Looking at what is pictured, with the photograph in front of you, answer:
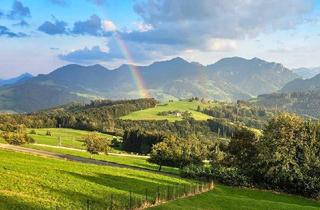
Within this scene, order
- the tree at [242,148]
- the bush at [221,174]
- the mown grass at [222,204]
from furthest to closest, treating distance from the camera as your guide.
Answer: the tree at [242,148]
the bush at [221,174]
the mown grass at [222,204]

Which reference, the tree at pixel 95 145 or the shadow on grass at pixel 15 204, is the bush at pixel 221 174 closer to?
the shadow on grass at pixel 15 204

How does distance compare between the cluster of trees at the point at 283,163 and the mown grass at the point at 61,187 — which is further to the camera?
the cluster of trees at the point at 283,163

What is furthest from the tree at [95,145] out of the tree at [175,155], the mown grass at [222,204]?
the mown grass at [222,204]

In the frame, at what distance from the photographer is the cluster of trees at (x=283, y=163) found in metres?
85.8

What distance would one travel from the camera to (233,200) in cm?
6225

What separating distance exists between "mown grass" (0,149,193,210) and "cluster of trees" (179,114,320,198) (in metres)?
27.6

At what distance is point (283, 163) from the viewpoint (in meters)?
86.4

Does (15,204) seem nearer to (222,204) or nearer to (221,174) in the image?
(222,204)

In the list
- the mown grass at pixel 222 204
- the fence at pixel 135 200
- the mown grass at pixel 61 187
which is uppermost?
the mown grass at pixel 61 187

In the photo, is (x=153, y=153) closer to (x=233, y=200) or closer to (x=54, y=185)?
(x=233, y=200)

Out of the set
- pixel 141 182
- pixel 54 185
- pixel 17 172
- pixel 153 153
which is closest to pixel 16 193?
pixel 54 185

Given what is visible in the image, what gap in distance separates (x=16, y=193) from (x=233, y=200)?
107 ft

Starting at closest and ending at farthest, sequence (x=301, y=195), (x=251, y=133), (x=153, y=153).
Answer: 1. (x=301, y=195)
2. (x=251, y=133)
3. (x=153, y=153)

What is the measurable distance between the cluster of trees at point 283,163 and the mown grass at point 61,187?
90.7 feet
